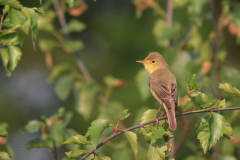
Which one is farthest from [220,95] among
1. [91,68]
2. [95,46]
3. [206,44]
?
[95,46]

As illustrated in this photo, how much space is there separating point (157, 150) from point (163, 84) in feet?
4.57

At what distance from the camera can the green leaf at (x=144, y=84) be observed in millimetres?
4223

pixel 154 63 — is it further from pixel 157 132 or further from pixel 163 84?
pixel 157 132

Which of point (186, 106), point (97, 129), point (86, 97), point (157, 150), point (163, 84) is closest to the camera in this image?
point (97, 129)

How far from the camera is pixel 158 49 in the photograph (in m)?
8.45

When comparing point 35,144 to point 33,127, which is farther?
point 33,127

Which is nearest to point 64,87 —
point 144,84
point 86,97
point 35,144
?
point 86,97

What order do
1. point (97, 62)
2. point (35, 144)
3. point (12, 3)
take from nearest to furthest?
point (12, 3) < point (35, 144) < point (97, 62)

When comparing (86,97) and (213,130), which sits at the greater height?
(213,130)

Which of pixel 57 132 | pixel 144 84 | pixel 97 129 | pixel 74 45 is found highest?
pixel 97 129

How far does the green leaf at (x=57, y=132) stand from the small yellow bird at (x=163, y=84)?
90cm

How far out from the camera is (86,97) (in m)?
4.81

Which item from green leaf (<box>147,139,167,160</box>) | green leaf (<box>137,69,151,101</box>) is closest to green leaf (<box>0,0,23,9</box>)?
green leaf (<box>147,139,167,160</box>)

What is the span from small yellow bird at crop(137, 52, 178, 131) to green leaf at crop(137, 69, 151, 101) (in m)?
0.07
